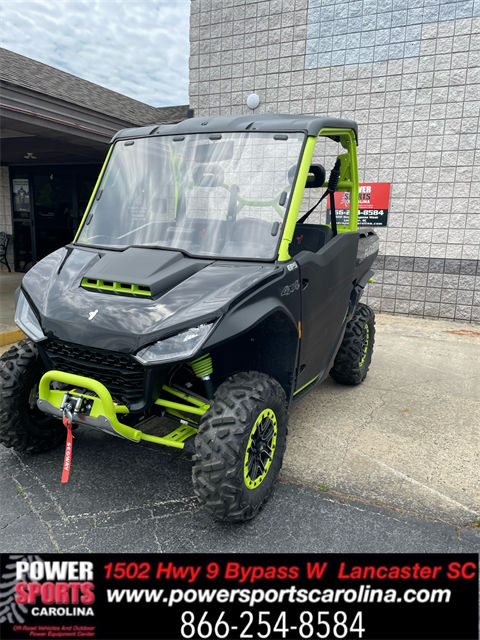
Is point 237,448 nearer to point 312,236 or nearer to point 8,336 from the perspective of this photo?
point 312,236

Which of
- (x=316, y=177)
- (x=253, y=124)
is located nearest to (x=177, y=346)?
(x=253, y=124)

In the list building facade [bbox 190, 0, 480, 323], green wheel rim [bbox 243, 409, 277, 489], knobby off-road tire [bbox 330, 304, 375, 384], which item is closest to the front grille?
green wheel rim [bbox 243, 409, 277, 489]

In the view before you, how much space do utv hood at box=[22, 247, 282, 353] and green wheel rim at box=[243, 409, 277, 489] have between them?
722 millimetres

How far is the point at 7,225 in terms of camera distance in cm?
1333

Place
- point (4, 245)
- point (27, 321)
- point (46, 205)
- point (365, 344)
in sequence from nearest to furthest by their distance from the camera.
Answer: point (27, 321), point (365, 344), point (46, 205), point (4, 245)

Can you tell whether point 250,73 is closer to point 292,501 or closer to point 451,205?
point 451,205

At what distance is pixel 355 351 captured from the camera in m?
4.82
